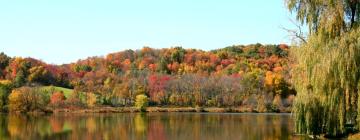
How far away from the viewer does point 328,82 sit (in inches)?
915

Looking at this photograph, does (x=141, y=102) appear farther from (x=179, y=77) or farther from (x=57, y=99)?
(x=179, y=77)

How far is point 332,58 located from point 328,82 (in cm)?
145

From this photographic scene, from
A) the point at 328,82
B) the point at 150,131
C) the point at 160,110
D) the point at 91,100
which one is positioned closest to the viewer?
the point at 328,82

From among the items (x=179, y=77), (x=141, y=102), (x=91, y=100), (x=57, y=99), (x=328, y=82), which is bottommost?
(x=141, y=102)

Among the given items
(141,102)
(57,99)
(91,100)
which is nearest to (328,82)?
(141,102)

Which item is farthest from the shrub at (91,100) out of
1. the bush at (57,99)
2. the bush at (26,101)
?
the bush at (26,101)

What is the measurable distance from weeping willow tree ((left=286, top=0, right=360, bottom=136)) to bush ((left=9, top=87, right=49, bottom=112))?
67.5 metres

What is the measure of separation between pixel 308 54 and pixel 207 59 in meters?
115

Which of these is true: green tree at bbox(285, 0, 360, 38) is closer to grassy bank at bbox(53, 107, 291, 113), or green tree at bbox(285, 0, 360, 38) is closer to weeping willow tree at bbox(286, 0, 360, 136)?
weeping willow tree at bbox(286, 0, 360, 136)

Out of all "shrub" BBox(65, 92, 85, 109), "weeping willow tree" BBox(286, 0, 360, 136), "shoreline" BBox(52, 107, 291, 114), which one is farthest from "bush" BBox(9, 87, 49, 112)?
"weeping willow tree" BBox(286, 0, 360, 136)

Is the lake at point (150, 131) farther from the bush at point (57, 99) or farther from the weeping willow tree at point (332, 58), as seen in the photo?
the bush at point (57, 99)

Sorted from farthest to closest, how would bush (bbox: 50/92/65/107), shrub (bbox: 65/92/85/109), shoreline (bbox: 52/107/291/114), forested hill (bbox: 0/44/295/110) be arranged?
forested hill (bbox: 0/44/295/110) < shrub (bbox: 65/92/85/109) < bush (bbox: 50/92/65/107) < shoreline (bbox: 52/107/291/114)

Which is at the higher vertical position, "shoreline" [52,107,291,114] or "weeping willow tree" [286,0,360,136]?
"weeping willow tree" [286,0,360,136]

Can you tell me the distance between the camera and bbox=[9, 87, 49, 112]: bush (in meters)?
84.8
